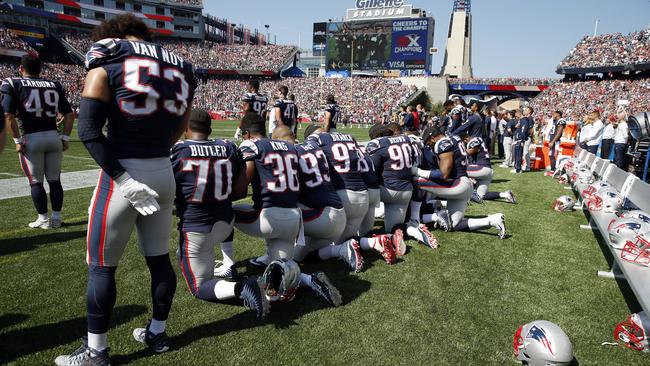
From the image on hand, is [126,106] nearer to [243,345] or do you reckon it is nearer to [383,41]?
[243,345]

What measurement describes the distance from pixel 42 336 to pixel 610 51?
163ft

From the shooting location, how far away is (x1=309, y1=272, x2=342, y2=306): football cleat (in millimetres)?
3645

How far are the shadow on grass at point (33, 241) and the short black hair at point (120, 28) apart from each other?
11.2ft

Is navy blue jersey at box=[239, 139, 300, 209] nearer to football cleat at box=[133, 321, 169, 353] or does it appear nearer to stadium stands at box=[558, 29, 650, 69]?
football cleat at box=[133, 321, 169, 353]

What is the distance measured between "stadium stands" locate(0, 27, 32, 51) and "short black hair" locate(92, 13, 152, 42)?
48.4m

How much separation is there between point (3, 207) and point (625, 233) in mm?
8292

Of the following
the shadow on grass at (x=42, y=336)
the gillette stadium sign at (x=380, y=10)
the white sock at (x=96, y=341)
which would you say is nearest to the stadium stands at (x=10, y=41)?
the gillette stadium sign at (x=380, y=10)

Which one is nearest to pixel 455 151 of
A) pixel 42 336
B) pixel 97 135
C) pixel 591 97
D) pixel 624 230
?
pixel 624 230

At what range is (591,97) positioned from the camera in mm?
39312

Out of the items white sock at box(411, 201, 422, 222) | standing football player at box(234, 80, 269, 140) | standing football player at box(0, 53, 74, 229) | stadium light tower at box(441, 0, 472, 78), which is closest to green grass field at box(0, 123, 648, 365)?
standing football player at box(0, 53, 74, 229)

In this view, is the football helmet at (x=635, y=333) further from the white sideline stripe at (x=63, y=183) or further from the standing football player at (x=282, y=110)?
the white sideline stripe at (x=63, y=183)

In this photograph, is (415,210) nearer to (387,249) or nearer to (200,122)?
(387,249)

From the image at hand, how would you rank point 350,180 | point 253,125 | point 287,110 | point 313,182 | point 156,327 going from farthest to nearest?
point 287,110 < point 350,180 < point 313,182 < point 253,125 < point 156,327

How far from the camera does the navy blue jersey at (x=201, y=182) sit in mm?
3297
